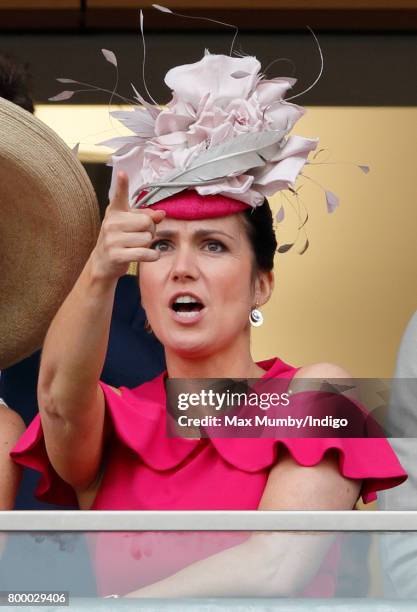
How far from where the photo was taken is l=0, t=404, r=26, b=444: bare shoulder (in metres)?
2.04

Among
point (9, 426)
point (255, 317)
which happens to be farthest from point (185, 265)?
point (9, 426)

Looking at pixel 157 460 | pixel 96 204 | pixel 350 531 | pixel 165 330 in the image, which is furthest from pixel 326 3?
pixel 350 531

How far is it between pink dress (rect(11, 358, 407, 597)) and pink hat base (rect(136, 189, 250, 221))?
25cm

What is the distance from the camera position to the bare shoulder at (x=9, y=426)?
6.70ft

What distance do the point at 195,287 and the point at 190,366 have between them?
0.12 metres

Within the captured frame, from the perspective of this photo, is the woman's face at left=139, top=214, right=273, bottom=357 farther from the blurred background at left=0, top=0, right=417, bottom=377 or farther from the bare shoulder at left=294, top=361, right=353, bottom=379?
the blurred background at left=0, top=0, right=417, bottom=377

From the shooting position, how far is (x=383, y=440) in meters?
1.97

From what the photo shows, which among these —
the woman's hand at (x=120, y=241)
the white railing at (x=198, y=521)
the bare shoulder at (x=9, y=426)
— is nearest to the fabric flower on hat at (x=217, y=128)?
the woman's hand at (x=120, y=241)

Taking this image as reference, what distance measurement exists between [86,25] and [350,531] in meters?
1.30

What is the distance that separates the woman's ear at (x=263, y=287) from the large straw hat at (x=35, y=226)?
287 millimetres

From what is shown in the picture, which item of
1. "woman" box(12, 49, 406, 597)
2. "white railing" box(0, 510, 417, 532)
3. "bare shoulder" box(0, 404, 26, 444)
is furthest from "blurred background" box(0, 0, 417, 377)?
"white railing" box(0, 510, 417, 532)

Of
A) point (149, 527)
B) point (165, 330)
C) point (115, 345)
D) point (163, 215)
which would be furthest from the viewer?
point (115, 345)

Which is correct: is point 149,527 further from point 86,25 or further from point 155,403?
point 86,25

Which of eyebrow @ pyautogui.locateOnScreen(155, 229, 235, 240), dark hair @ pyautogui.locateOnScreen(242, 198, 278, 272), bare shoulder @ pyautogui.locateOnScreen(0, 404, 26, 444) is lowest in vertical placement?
bare shoulder @ pyautogui.locateOnScreen(0, 404, 26, 444)
